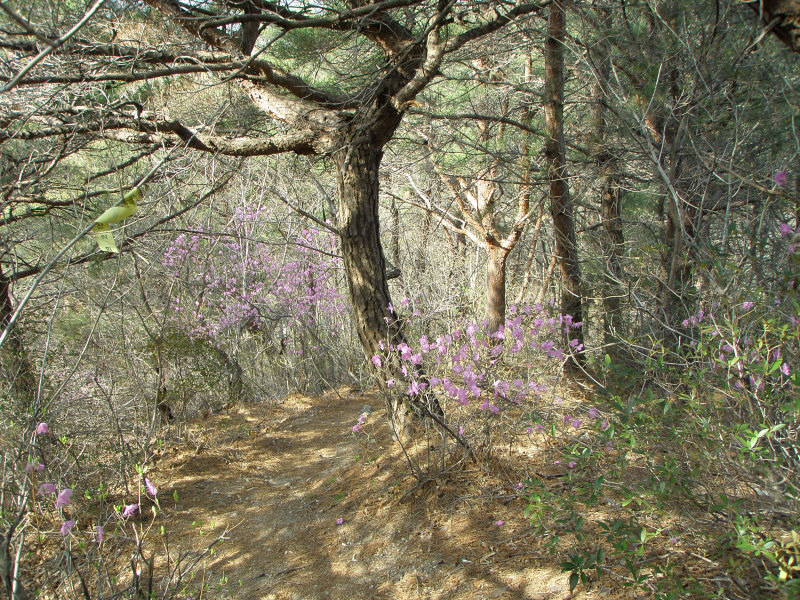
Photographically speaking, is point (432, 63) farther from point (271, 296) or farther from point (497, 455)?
point (271, 296)

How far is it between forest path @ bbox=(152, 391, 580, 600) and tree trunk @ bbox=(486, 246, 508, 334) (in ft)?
8.55

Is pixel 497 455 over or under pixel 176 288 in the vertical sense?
under

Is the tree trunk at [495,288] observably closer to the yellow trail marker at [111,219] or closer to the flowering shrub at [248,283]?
the flowering shrub at [248,283]

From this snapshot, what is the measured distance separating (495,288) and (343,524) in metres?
4.31

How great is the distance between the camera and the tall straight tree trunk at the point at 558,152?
5.15 m

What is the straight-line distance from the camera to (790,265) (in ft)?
6.70

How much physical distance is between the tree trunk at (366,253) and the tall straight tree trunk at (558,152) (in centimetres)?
156

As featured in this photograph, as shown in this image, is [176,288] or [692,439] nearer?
[692,439]

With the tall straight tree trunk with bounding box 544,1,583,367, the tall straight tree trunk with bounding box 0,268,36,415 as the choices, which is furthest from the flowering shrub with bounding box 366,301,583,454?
the tall straight tree trunk with bounding box 0,268,36,415

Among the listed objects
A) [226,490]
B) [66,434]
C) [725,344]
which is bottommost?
[226,490]

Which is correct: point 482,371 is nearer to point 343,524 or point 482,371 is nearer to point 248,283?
point 343,524

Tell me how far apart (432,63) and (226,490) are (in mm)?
3482

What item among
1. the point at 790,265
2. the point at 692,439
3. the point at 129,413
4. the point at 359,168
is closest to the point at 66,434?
the point at 129,413

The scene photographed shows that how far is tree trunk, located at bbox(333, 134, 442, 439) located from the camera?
169 inches
